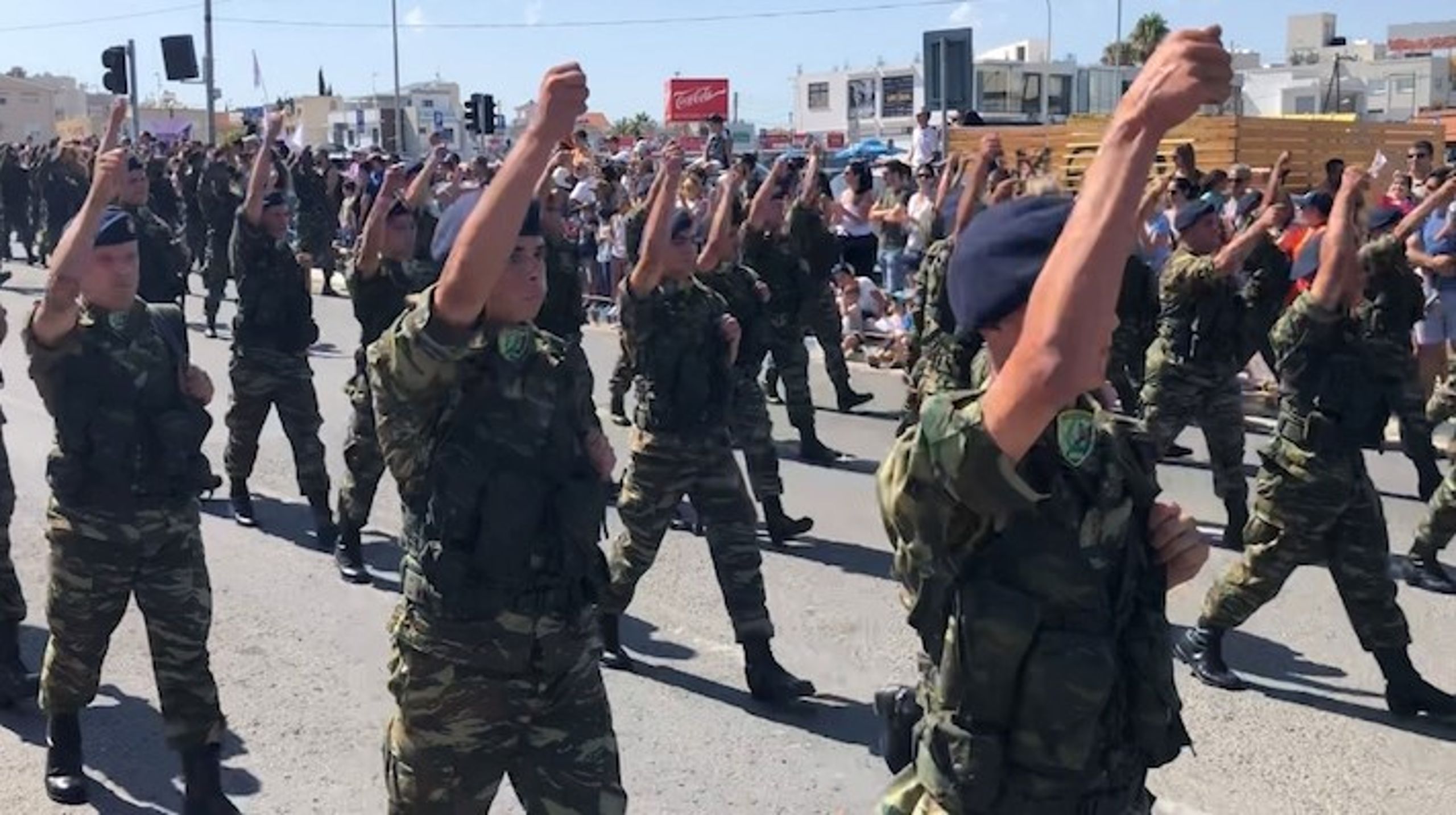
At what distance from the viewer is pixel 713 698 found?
6141 millimetres

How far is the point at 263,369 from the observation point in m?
8.49

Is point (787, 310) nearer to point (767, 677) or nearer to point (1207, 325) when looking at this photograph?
point (1207, 325)

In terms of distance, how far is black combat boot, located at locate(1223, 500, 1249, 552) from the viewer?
27.5 ft

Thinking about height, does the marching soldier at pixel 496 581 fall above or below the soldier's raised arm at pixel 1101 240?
below

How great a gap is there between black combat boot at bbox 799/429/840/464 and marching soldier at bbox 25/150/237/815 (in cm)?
618

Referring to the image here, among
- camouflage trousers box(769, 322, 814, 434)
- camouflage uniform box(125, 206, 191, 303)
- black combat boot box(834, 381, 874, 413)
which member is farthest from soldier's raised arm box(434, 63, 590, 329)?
black combat boot box(834, 381, 874, 413)

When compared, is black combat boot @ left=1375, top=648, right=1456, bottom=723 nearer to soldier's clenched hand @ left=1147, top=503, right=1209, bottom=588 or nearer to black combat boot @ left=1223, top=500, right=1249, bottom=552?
black combat boot @ left=1223, top=500, right=1249, bottom=552

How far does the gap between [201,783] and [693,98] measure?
26171 millimetres

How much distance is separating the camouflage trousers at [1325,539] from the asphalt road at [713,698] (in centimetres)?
43

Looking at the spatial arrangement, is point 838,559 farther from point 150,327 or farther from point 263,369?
point 150,327

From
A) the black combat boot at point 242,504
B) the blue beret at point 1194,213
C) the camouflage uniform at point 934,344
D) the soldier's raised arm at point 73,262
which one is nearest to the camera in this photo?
the soldier's raised arm at point 73,262

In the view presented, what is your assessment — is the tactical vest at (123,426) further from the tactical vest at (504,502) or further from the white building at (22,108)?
the white building at (22,108)

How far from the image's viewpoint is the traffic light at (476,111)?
2708 centimetres

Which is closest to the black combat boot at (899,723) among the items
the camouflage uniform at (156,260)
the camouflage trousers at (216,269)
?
the camouflage uniform at (156,260)
